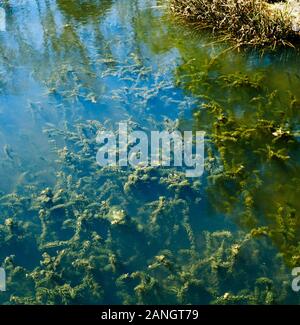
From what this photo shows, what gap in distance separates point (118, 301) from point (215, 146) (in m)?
2.66

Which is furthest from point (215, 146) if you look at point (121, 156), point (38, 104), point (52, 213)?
point (38, 104)

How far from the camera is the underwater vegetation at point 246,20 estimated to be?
8.14 meters

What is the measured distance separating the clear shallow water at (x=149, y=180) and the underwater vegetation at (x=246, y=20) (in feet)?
1.09

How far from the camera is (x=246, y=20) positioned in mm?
8367

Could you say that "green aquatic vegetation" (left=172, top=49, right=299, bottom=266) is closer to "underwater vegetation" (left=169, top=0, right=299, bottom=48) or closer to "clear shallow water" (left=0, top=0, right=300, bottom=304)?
"clear shallow water" (left=0, top=0, right=300, bottom=304)

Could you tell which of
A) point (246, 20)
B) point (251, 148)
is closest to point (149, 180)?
point (251, 148)

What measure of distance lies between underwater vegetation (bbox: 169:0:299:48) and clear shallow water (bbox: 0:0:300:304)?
33 cm

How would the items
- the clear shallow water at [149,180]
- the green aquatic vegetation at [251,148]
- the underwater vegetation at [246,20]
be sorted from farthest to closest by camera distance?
the underwater vegetation at [246,20]
the green aquatic vegetation at [251,148]
the clear shallow water at [149,180]

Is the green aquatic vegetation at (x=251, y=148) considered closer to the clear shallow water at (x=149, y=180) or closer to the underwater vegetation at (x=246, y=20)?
the clear shallow water at (x=149, y=180)

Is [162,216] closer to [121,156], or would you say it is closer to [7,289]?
[121,156]

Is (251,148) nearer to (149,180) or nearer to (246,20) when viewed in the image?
(149,180)

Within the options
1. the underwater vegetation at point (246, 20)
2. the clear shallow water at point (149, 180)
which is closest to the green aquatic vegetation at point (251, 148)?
the clear shallow water at point (149, 180)

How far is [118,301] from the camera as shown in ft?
14.8

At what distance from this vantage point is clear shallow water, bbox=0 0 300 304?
4.66 m
